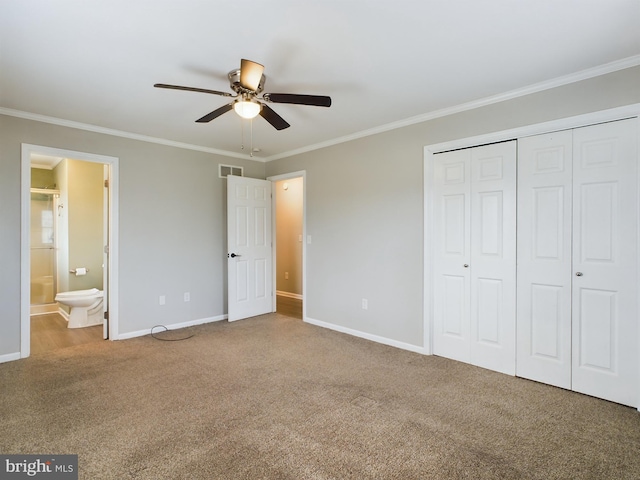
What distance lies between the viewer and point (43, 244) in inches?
219

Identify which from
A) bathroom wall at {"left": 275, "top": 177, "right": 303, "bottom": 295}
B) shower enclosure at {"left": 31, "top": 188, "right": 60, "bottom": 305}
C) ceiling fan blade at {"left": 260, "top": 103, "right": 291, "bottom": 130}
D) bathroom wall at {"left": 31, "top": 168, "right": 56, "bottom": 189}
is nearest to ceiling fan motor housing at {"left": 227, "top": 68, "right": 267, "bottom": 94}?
ceiling fan blade at {"left": 260, "top": 103, "right": 291, "bottom": 130}

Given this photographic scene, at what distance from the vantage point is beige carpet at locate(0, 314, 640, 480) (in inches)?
72.1

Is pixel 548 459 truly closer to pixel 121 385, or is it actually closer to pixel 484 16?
pixel 484 16

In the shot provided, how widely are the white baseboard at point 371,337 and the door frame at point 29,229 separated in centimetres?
243

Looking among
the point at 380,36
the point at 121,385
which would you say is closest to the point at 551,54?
the point at 380,36

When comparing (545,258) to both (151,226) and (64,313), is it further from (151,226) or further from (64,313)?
(64,313)

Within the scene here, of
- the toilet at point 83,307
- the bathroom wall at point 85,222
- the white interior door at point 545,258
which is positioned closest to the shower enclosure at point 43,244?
the bathroom wall at point 85,222

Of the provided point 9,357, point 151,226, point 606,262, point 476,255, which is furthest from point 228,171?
point 606,262

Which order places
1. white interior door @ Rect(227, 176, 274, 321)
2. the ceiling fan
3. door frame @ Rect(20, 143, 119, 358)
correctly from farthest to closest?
white interior door @ Rect(227, 176, 274, 321) < door frame @ Rect(20, 143, 119, 358) < the ceiling fan

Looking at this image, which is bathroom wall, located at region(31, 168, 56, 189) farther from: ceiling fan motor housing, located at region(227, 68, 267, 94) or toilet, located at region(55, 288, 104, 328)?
ceiling fan motor housing, located at region(227, 68, 267, 94)

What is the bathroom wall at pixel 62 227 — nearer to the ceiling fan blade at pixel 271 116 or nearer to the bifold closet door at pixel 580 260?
the ceiling fan blade at pixel 271 116

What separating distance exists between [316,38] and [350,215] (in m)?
2.35

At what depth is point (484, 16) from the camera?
1896 millimetres

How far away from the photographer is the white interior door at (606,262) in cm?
241
